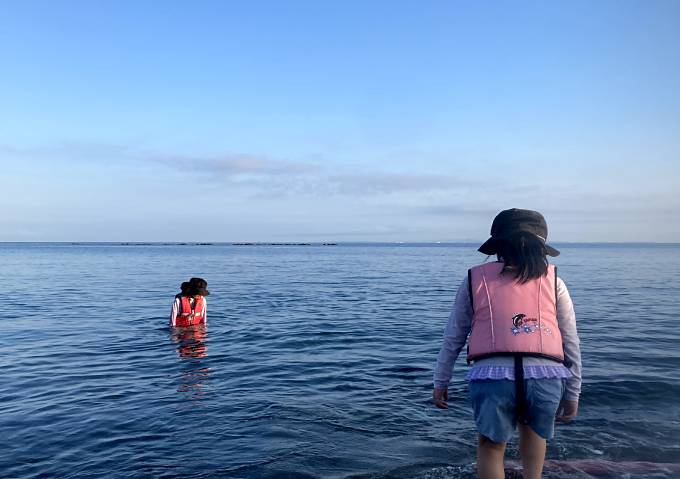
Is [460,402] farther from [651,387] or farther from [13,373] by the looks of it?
[13,373]

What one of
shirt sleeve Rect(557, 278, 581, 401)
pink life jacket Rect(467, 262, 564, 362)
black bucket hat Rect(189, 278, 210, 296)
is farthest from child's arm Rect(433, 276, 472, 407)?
black bucket hat Rect(189, 278, 210, 296)

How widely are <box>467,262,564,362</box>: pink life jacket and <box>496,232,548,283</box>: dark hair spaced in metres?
0.06

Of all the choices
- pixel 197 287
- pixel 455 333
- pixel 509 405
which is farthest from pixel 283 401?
pixel 197 287

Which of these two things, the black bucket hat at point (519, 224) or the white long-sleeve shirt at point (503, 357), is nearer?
the white long-sleeve shirt at point (503, 357)

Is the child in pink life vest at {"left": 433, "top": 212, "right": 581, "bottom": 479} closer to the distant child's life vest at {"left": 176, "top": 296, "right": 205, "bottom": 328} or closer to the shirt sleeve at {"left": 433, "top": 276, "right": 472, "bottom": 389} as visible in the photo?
the shirt sleeve at {"left": 433, "top": 276, "right": 472, "bottom": 389}

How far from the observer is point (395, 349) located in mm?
14430

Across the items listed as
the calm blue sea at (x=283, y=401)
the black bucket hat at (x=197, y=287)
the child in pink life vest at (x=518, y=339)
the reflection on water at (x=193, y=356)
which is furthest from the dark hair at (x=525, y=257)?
the black bucket hat at (x=197, y=287)

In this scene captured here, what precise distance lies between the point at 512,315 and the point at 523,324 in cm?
11

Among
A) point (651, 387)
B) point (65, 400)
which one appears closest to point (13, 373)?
point (65, 400)

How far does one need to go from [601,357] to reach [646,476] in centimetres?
729

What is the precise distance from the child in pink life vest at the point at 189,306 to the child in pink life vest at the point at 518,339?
1300 cm

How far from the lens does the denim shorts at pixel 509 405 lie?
434cm

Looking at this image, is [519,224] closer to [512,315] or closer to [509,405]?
[512,315]

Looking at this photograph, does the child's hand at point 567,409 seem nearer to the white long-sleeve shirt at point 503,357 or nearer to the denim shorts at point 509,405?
the white long-sleeve shirt at point 503,357
